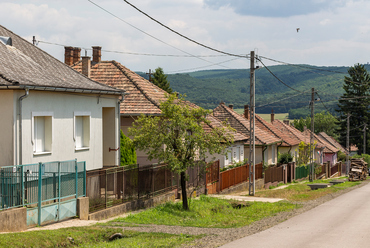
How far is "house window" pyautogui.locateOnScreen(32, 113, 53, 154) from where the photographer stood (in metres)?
17.2

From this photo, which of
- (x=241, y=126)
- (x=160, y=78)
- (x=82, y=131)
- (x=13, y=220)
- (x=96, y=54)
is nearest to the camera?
(x=13, y=220)

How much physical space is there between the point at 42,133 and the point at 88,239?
19.4 ft

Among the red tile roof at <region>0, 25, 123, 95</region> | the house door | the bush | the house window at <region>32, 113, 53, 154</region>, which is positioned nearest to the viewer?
the red tile roof at <region>0, 25, 123, 95</region>

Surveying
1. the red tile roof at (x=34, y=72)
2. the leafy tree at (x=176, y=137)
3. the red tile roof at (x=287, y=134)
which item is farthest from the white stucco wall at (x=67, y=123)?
the red tile roof at (x=287, y=134)

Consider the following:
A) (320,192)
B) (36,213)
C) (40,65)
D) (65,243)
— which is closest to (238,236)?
(65,243)

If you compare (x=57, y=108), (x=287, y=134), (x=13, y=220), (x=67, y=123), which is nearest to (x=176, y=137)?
(x=67, y=123)

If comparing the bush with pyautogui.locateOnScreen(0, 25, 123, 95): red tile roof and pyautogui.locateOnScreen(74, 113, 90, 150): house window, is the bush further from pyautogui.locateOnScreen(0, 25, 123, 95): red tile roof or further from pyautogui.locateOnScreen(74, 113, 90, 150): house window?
pyautogui.locateOnScreen(74, 113, 90, 150): house window

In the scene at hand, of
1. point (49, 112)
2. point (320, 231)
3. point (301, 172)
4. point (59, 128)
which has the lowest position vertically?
point (301, 172)

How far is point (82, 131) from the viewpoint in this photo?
66.5 ft

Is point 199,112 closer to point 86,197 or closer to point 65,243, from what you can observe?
point 86,197

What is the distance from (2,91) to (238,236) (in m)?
8.65

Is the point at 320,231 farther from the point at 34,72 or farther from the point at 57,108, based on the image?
the point at 34,72

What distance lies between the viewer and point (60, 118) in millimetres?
18344

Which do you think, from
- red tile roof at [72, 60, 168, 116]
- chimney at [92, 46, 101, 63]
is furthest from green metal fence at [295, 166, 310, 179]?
chimney at [92, 46, 101, 63]
